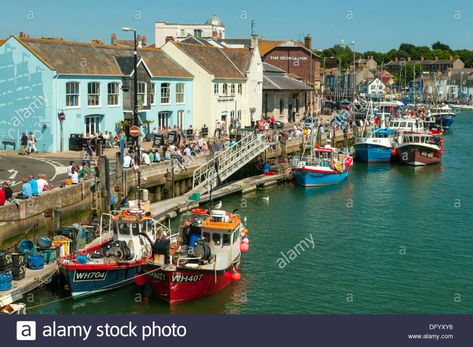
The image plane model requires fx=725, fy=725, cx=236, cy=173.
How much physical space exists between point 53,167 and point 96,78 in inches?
469

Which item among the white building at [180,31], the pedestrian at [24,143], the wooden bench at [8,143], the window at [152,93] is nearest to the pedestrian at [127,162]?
the pedestrian at [24,143]

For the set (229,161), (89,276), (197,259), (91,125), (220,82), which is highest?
(220,82)

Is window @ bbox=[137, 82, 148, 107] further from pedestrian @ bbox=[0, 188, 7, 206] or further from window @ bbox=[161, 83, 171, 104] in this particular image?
pedestrian @ bbox=[0, 188, 7, 206]

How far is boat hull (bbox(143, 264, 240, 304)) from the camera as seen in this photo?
83.6 ft

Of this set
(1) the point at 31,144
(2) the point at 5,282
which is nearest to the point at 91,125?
(1) the point at 31,144

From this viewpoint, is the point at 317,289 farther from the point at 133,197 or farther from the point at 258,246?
the point at 133,197

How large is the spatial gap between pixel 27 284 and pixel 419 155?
150 ft

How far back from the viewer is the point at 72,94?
156 ft

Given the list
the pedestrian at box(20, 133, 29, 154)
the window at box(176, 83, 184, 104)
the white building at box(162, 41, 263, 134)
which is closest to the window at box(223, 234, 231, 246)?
the pedestrian at box(20, 133, 29, 154)

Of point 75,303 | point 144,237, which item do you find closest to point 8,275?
point 75,303

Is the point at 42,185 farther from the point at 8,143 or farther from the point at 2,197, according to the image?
the point at 8,143

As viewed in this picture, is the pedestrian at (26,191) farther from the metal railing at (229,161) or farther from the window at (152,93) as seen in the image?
the window at (152,93)

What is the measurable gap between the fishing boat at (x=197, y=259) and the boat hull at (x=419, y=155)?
38.9m

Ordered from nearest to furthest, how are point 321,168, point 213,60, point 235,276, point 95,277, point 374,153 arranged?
point 95,277, point 235,276, point 321,168, point 374,153, point 213,60
